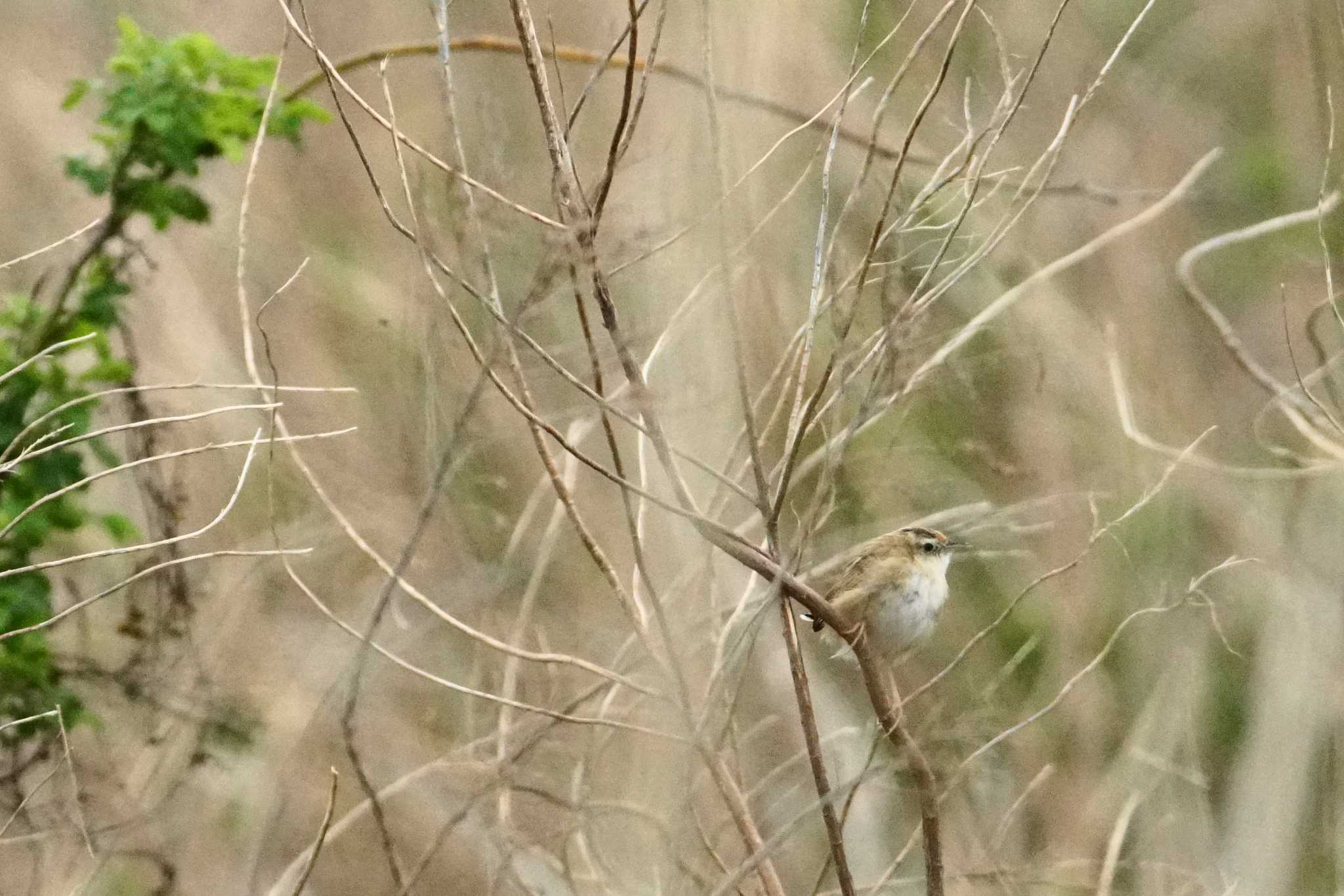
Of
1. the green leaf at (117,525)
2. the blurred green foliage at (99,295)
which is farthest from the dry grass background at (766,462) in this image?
the green leaf at (117,525)

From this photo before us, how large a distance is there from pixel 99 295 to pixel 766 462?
1.70 m

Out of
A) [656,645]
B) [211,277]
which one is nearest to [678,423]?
[656,645]

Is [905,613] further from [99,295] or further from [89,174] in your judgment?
[89,174]

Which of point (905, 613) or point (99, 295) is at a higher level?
point (99, 295)

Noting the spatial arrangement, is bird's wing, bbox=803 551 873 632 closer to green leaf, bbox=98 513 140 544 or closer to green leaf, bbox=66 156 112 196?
green leaf, bbox=98 513 140 544

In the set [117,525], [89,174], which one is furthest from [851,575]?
[89,174]

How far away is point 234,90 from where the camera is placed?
2816 mm

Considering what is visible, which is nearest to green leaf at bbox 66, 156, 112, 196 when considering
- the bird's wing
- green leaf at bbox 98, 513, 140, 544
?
green leaf at bbox 98, 513, 140, 544

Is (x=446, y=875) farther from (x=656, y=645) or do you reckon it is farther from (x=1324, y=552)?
(x=1324, y=552)

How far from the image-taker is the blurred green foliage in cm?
267

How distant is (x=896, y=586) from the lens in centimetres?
346

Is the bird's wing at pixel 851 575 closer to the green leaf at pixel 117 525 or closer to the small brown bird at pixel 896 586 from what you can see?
the small brown bird at pixel 896 586

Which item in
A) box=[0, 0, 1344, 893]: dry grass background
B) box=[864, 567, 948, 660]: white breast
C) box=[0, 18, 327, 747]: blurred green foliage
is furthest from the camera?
box=[0, 0, 1344, 893]: dry grass background

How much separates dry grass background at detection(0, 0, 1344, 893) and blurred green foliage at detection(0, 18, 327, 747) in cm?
61
